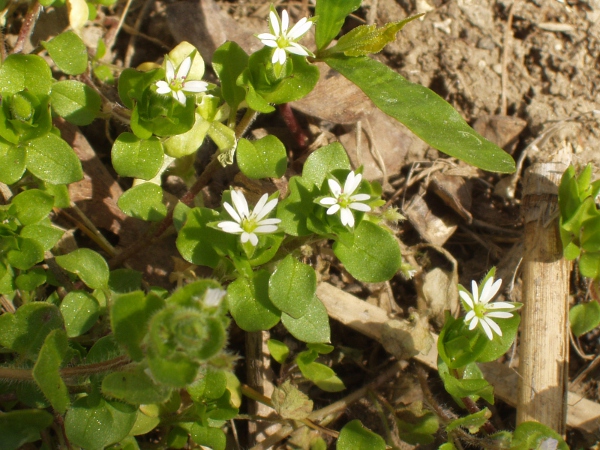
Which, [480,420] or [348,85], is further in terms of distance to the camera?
[348,85]

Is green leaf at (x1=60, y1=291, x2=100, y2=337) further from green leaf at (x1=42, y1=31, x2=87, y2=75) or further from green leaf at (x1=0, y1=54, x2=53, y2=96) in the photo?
green leaf at (x1=42, y1=31, x2=87, y2=75)

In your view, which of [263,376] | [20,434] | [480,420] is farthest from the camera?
[263,376]

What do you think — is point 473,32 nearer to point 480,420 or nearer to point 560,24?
point 560,24

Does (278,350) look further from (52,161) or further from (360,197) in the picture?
(52,161)

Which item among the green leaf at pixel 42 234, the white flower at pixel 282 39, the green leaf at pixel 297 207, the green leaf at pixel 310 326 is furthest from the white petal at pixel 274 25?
the green leaf at pixel 42 234

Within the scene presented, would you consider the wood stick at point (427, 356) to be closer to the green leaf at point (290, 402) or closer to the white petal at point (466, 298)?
the green leaf at point (290, 402)

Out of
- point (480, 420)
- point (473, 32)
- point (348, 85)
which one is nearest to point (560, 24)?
point (473, 32)

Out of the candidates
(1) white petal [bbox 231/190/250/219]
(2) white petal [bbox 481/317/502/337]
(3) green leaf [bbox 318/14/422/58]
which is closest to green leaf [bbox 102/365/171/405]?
(1) white petal [bbox 231/190/250/219]
